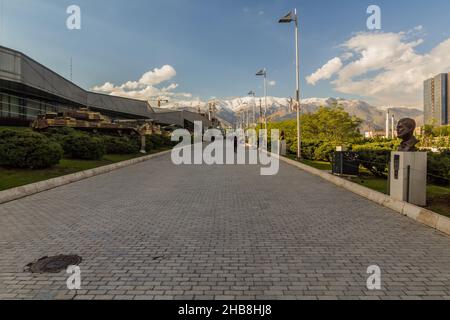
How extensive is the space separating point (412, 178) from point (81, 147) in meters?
16.5

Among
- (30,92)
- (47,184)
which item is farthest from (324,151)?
(30,92)

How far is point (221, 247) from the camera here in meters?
5.04

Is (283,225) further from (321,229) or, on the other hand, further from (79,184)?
(79,184)

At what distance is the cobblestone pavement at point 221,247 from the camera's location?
366 centimetres

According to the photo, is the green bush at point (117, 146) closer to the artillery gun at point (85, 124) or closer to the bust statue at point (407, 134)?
the artillery gun at point (85, 124)

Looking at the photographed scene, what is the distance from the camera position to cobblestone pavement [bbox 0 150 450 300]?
366cm

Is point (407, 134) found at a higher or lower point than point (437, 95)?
lower

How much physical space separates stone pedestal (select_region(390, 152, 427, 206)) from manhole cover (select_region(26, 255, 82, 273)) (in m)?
7.26

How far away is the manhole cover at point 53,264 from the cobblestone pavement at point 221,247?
0.45ft

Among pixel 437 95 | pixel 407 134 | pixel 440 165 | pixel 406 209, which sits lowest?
pixel 406 209

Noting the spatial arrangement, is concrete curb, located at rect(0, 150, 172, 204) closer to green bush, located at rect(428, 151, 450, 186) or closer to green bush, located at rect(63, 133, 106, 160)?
green bush, located at rect(63, 133, 106, 160)

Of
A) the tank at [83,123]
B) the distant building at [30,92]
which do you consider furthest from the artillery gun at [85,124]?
the distant building at [30,92]

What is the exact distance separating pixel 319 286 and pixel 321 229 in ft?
8.00

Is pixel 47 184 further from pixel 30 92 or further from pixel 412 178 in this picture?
pixel 30 92
